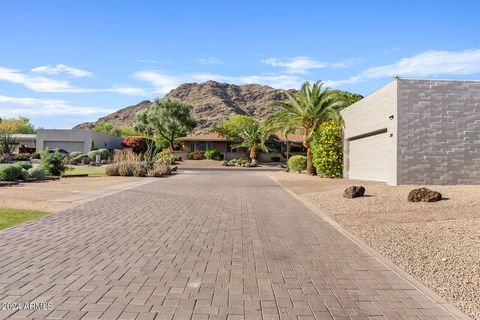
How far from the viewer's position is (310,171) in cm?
3045

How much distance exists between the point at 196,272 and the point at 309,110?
23.3 metres

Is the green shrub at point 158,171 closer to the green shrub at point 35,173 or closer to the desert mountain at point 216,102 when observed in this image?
the green shrub at point 35,173

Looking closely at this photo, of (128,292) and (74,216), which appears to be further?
(74,216)

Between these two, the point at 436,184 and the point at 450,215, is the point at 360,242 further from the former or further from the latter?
the point at 436,184

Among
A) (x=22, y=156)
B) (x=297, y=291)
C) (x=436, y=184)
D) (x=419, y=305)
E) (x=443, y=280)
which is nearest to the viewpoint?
(x=419, y=305)

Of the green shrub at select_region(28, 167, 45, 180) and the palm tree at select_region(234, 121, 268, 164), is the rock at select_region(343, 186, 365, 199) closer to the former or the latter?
the green shrub at select_region(28, 167, 45, 180)

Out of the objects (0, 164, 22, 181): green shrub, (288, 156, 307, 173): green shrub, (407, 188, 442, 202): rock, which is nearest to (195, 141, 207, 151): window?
(288, 156, 307, 173): green shrub

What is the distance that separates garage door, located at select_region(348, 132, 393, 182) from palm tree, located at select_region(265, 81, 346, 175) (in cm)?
301

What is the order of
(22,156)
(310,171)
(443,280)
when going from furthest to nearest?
(22,156), (310,171), (443,280)

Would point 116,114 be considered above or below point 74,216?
above

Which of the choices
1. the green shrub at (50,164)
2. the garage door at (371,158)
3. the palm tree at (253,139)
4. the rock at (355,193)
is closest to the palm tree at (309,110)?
the garage door at (371,158)

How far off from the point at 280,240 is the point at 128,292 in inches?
153

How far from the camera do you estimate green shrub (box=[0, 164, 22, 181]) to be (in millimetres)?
19562

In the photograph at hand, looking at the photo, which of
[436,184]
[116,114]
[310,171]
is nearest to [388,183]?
[436,184]
